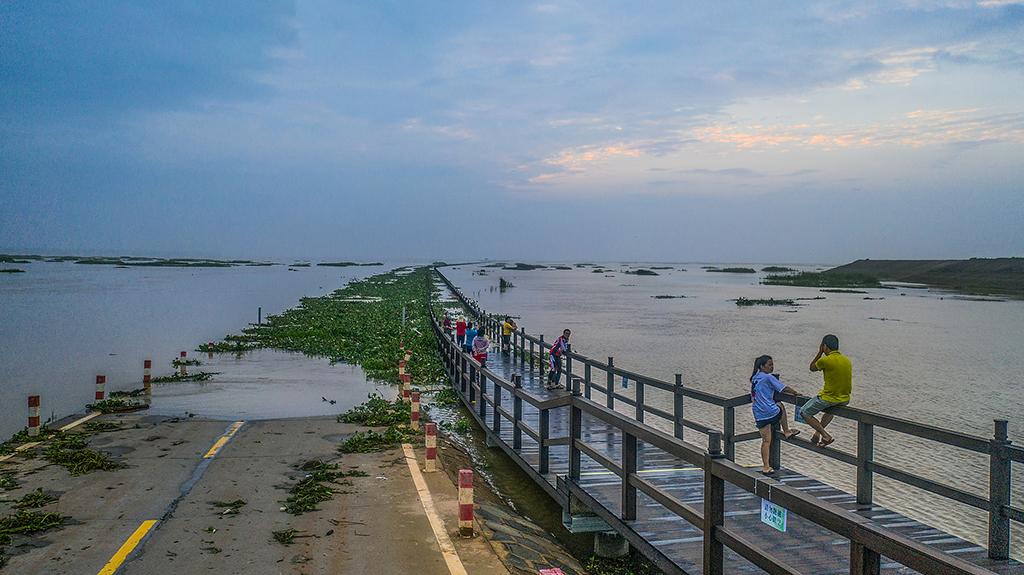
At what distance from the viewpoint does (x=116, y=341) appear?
33.5 metres

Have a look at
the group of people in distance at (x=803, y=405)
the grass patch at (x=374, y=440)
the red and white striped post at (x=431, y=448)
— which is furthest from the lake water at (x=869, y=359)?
the grass patch at (x=374, y=440)

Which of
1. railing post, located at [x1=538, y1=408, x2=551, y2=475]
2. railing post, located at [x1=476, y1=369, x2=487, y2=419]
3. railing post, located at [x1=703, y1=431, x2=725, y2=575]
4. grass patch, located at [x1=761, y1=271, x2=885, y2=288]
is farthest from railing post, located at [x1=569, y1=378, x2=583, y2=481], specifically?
grass patch, located at [x1=761, y1=271, x2=885, y2=288]

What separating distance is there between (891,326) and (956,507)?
1531 inches

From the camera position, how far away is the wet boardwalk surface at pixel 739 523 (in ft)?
22.0

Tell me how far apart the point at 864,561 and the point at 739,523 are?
367cm

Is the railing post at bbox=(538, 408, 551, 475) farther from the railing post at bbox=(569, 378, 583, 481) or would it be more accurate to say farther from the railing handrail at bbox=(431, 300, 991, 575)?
the railing post at bbox=(569, 378, 583, 481)

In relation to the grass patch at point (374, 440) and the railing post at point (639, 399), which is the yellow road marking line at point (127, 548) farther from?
the railing post at point (639, 399)

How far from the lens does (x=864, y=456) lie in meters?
8.13

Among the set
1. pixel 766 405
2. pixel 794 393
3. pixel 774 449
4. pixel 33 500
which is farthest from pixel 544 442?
pixel 33 500

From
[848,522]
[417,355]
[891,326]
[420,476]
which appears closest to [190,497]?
[420,476]

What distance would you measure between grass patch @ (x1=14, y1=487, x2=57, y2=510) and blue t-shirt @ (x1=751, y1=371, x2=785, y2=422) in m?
9.29

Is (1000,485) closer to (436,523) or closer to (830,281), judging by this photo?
(436,523)

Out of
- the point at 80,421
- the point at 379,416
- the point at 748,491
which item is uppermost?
the point at 748,491

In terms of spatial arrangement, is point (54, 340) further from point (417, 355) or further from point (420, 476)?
point (420, 476)
